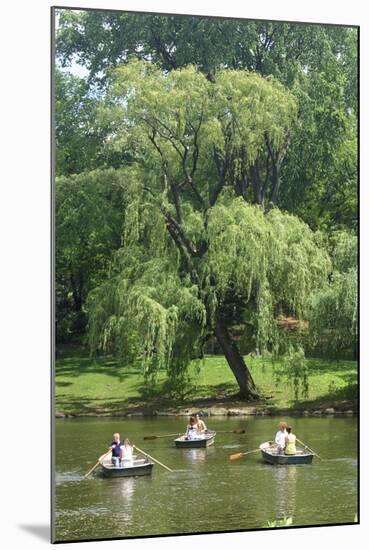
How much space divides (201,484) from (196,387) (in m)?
1.12

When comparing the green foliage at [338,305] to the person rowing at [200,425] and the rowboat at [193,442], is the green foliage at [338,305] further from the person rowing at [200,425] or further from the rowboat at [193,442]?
the rowboat at [193,442]

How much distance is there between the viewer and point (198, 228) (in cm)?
1460

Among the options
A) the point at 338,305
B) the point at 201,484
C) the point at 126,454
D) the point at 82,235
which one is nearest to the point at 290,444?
the point at 201,484

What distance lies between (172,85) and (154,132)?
55cm

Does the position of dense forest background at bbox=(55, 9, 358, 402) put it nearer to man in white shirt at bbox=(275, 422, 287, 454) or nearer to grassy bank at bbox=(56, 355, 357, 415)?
grassy bank at bbox=(56, 355, 357, 415)

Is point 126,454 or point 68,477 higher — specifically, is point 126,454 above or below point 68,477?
above

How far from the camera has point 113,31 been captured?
13938 millimetres

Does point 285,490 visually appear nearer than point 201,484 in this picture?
No

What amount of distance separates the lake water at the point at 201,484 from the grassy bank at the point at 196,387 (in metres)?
0.18

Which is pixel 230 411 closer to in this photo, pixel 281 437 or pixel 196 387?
pixel 196 387

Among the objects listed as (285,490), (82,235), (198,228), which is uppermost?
(198,228)

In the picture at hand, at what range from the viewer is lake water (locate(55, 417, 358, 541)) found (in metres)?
13.4

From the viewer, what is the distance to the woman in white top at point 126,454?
1380cm

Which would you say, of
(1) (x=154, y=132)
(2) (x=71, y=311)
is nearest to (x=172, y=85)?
(1) (x=154, y=132)
